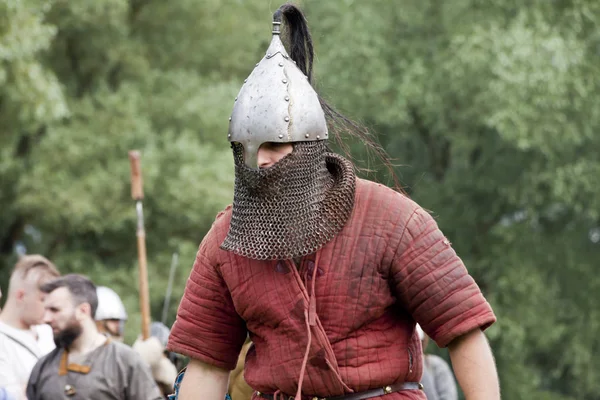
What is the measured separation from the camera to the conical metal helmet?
149 inches

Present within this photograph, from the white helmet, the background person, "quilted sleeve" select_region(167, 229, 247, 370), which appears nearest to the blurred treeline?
the white helmet

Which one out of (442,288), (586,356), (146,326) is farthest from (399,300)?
(586,356)

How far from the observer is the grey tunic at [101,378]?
6.63 m

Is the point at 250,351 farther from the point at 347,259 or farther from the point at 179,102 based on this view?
the point at 179,102

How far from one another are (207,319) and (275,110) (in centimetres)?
70

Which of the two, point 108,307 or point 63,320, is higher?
point 108,307

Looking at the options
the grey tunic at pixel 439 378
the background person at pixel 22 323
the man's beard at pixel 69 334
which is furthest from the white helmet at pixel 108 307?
the grey tunic at pixel 439 378

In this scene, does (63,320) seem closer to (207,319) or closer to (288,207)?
(207,319)

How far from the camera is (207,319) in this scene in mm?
3992

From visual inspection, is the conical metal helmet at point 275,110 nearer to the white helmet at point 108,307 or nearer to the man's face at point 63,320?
the man's face at point 63,320

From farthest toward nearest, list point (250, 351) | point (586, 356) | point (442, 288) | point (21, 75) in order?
point (586, 356) < point (21, 75) < point (250, 351) < point (442, 288)

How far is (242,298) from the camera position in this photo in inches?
152

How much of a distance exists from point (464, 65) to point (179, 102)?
4626mm

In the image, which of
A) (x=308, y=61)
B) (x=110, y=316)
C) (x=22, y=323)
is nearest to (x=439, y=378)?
(x=110, y=316)
